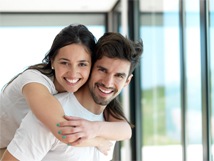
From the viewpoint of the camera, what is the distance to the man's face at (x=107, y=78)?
168 cm

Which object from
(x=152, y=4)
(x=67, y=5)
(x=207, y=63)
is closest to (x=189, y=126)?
(x=207, y=63)

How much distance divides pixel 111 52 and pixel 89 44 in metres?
0.12

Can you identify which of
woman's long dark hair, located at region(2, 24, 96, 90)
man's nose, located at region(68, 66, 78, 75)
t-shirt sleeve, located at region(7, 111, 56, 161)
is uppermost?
woman's long dark hair, located at region(2, 24, 96, 90)

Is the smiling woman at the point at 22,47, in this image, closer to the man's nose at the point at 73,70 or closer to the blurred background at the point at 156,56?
the blurred background at the point at 156,56

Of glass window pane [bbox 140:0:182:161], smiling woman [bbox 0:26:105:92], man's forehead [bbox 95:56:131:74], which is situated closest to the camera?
man's forehead [bbox 95:56:131:74]

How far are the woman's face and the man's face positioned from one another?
0.13 ft

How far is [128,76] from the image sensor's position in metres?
1.80

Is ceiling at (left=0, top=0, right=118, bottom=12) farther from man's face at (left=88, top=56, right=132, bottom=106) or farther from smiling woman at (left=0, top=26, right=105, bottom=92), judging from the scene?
man's face at (left=88, top=56, right=132, bottom=106)

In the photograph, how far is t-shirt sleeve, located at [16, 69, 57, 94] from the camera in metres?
1.71

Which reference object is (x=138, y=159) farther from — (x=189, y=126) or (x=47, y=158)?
(x=47, y=158)

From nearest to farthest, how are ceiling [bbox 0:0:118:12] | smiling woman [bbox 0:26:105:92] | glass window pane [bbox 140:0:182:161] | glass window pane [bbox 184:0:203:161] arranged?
glass window pane [bbox 184:0:203:161] < glass window pane [bbox 140:0:182:161] < ceiling [bbox 0:0:118:12] < smiling woman [bbox 0:26:105:92]

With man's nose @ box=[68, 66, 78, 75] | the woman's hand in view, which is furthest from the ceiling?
the woman's hand

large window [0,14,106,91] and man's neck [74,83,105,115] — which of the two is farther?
large window [0,14,106,91]

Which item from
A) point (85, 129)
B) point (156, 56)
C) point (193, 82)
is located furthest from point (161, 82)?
point (85, 129)
